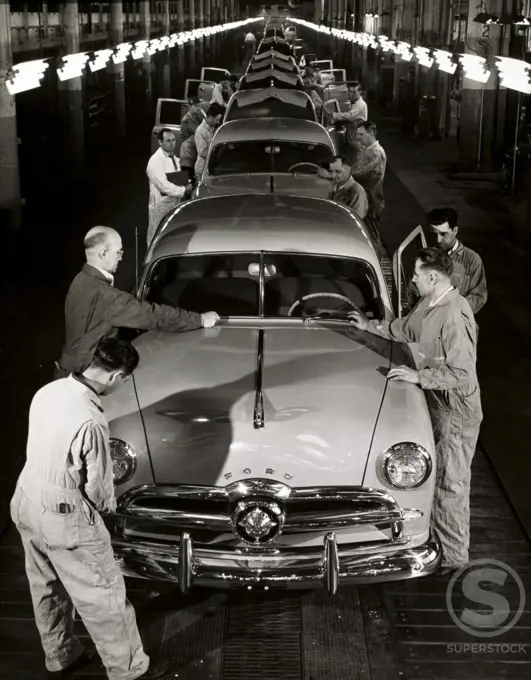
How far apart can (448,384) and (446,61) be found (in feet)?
50.6

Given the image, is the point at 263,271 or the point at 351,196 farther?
the point at 351,196

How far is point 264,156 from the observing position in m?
11.6

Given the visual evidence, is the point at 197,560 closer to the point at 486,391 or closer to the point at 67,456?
the point at 67,456

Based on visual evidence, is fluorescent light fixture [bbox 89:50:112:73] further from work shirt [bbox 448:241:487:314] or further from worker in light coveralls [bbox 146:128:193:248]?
work shirt [bbox 448:241:487:314]

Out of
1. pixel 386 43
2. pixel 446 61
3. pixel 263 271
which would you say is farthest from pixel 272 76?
pixel 263 271

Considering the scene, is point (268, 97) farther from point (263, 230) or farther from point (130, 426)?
point (130, 426)

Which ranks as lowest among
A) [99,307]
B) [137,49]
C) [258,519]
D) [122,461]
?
[258,519]

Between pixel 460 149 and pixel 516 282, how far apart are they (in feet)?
27.7

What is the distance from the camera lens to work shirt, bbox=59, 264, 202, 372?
570cm

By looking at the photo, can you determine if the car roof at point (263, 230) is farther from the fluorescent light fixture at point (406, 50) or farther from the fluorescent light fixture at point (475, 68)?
the fluorescent light fixture at point (406, 50)

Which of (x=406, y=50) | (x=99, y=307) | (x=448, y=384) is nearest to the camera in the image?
(x=448, y=384)

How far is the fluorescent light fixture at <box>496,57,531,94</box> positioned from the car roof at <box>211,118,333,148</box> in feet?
9.53

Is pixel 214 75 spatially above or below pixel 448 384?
below

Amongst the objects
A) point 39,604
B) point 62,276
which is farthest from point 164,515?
point 62,276
